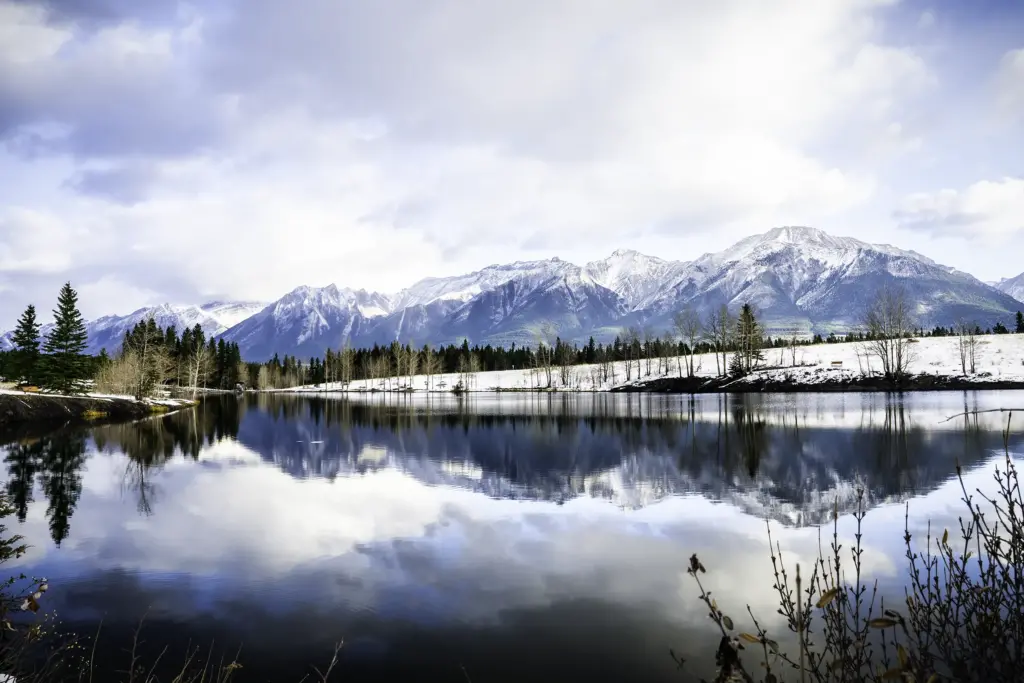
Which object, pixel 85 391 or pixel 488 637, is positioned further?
pixel 85 391

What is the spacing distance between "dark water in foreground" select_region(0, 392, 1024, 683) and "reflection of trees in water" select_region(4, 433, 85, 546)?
0.58 feet

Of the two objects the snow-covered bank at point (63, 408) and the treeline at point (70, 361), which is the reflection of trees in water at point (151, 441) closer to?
the snow-covered bank at point (63, 408)

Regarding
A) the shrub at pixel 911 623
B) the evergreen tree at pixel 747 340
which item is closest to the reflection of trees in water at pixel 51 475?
the shrub at pixel 911 623

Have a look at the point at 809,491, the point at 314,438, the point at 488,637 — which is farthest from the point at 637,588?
the point at 314,438

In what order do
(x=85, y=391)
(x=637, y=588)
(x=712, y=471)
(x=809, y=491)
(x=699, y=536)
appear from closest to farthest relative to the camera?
(x=637, y=588) < (x=699, y=536) < (x=809, y=491) < (x=712, y=471) < (x=85, y=391)

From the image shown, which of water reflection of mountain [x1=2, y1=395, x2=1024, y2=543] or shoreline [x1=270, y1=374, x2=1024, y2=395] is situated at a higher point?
water reflection of mountain [x1=2, y1=395, x2=1024, y2=543]

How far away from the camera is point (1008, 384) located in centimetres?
7706

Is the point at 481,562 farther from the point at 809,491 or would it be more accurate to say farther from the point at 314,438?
the point at 314,438

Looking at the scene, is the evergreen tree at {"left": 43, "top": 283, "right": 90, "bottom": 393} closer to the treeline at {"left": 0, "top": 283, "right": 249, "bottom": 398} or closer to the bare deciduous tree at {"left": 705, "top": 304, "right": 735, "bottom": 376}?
the treeline at {"left": 0, "top": 283, "right": 249, "bottom": 398}

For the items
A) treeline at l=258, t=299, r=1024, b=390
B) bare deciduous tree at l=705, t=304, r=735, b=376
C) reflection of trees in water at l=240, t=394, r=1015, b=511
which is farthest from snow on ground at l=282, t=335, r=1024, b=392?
reflection of trees in water at l=240, t=394, r=1015, b=511

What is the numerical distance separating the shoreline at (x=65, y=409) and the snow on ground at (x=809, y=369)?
83.4m

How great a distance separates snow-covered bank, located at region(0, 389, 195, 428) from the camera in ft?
191

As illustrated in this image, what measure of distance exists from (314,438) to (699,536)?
34943 millimetres

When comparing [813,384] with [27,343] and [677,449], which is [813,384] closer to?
[677,449]
